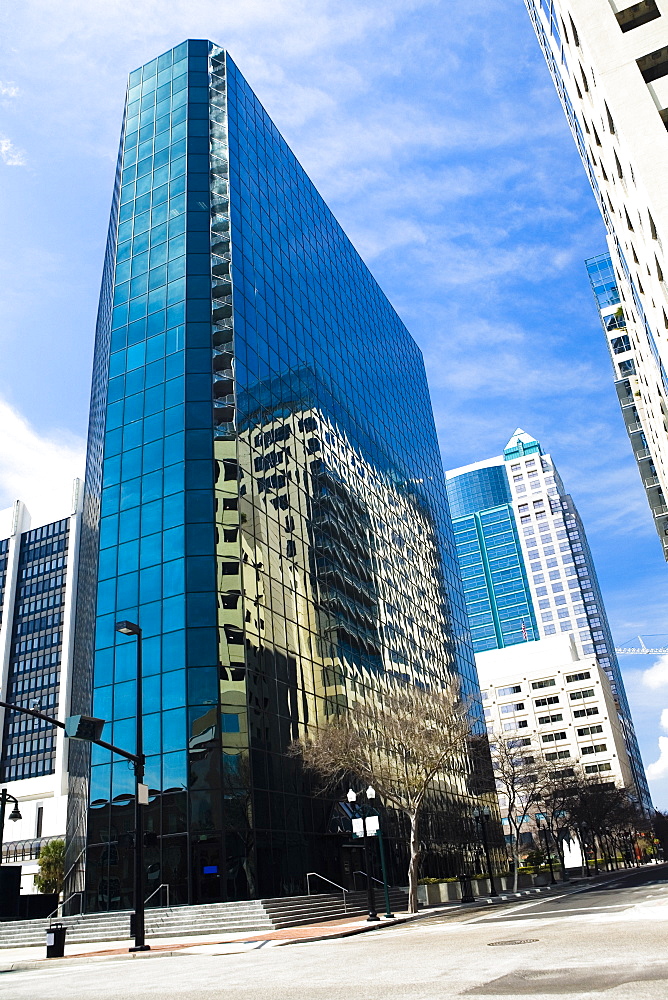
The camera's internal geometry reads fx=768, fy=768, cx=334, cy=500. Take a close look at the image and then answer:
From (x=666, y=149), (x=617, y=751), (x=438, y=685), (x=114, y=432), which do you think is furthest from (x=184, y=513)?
(x=617, y=751)

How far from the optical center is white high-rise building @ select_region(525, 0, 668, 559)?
28.4 m

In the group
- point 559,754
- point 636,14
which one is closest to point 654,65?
point 636,14

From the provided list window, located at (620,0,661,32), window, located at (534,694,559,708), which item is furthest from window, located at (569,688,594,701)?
window, located at (620,0,661,32)

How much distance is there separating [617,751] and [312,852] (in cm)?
12131

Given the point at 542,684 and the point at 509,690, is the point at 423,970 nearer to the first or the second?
the point at 542,684

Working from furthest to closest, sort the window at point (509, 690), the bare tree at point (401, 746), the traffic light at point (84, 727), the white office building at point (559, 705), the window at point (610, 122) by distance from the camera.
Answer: the window at point (509, 690) < the white office building at point (559, 705) < the bare tree at point (401, 746) < the window at point (610, 122) < the traffic light at point (84, 727)

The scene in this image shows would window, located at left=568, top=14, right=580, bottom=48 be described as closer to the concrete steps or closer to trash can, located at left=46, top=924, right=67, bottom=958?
the concrete steps

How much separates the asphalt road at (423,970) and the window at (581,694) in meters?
138

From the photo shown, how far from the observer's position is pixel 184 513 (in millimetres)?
43125

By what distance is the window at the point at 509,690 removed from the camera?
157 metres

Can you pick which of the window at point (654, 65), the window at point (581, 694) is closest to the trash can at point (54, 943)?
the window at point (654, 65)

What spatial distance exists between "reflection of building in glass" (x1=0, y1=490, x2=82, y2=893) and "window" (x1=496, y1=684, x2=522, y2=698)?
8446 cm

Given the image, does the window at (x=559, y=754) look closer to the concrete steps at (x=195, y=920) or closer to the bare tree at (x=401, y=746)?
the bare tree at (x=401, y=746)

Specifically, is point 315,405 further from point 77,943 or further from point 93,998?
point 93,998
